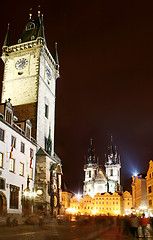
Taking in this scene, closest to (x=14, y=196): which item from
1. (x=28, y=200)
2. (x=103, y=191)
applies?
(x=28, y=200)

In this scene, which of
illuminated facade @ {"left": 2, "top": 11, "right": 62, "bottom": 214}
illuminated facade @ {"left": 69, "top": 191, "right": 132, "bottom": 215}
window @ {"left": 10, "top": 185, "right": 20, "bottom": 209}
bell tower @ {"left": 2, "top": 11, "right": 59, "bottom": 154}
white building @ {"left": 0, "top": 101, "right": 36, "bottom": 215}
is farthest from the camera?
illuminated facade @ {"left": 69, "top": 191, "right": 132, "bottom": 215}

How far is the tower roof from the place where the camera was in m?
49.6

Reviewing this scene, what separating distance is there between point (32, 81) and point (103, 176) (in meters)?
98.1

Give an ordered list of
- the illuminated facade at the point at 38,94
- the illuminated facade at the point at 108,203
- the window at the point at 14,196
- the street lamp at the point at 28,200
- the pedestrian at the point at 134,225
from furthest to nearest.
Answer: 1. the illuminated facade at the point at 108,203
2. the illuminated facade at the point at 38,94
3. the street lamp at the point at 28,200
4. the window at the point at 14,196
5. the pedestrian at the point at 134,225

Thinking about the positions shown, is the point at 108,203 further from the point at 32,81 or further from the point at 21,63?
the point at 21,63

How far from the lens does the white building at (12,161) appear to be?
98.6 feet

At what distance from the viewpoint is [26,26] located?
2103 inches

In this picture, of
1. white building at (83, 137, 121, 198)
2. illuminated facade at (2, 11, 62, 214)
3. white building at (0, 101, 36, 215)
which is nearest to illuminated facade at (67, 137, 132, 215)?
white building at (83, 137, 121, 198)

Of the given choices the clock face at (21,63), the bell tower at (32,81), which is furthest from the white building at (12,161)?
the clock face at (21,63)

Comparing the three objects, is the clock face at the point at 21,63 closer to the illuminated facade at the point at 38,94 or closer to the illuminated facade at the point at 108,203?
the illuminated facade at the point at 38,94

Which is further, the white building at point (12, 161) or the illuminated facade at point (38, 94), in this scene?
the illuminated facade at point (38, 94)

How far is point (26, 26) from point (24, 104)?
18.0m

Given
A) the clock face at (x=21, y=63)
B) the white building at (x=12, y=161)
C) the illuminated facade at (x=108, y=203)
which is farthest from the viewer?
the illuminated facade at (x=108, y=203)

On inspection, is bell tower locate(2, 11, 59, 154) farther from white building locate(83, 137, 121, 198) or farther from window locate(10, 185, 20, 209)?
white building locate(83, 137, 121, 198)
